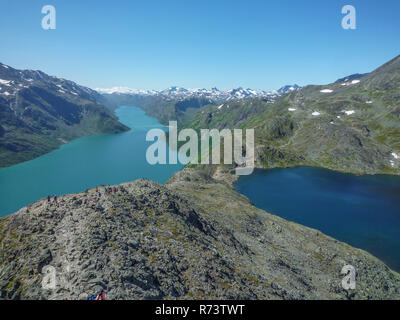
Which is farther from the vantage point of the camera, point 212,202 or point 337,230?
point 337,230

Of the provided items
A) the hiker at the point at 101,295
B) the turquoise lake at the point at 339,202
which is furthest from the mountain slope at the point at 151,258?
the turquoise lake at the point at 339,202

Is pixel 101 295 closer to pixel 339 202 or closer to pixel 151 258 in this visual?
pixel 151 258

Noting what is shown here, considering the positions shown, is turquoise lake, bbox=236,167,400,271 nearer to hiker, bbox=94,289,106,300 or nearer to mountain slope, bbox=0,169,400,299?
mountain slope, bbox=0,169,400,299

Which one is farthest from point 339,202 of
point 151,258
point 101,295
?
point 101,295

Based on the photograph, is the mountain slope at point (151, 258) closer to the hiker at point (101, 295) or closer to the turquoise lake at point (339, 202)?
the hiker at point (101, 295)
